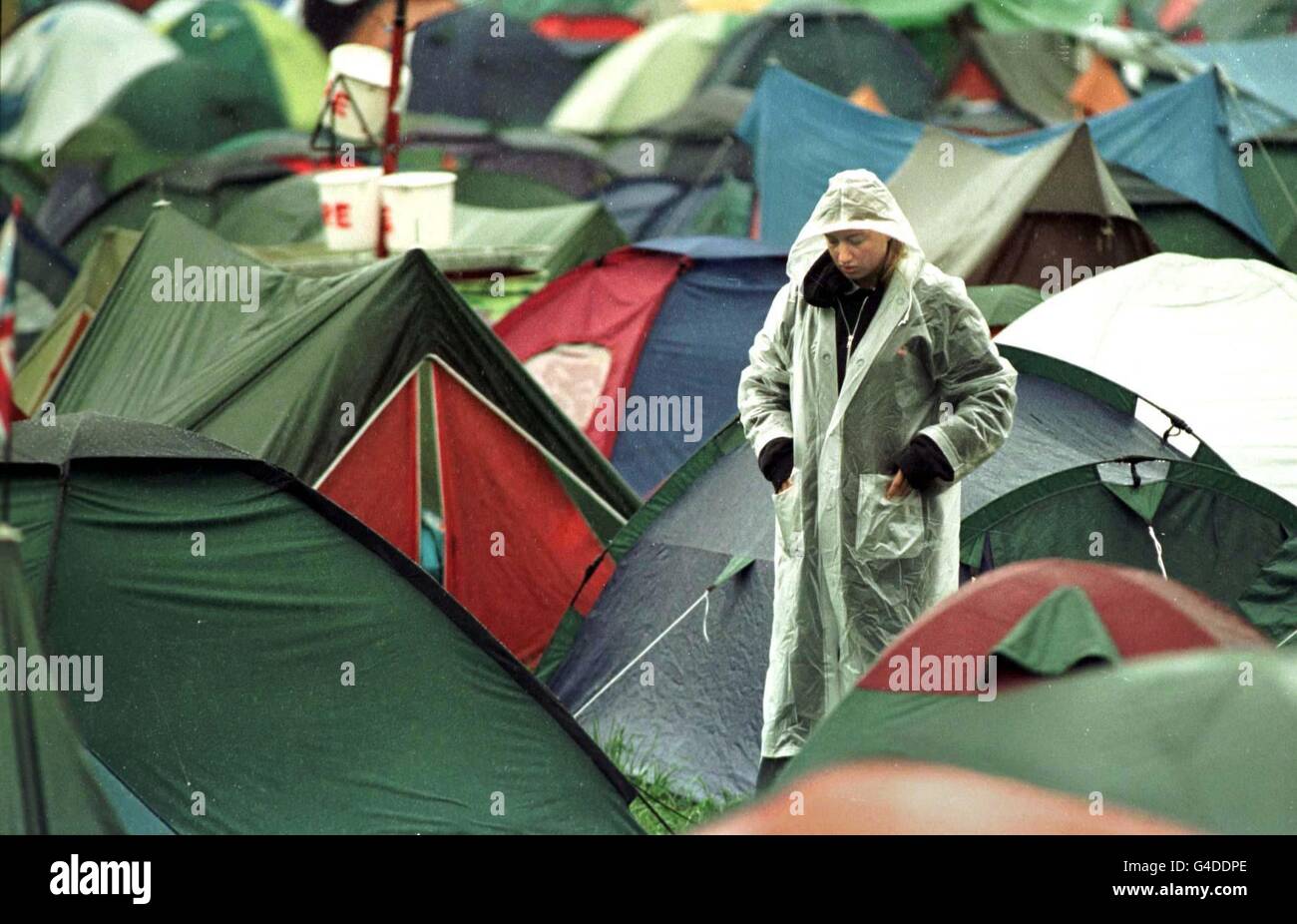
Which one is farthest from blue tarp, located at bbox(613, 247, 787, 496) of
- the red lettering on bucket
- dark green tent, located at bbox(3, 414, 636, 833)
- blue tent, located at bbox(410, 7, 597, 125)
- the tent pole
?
blue tent, located at bbox(410, 7, 597, 125)

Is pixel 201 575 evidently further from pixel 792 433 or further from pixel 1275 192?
pixel 1275 192

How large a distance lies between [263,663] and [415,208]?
177 inches

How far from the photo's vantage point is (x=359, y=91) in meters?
9.73

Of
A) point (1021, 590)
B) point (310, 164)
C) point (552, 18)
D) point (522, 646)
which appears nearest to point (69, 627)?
point (1021, 590)

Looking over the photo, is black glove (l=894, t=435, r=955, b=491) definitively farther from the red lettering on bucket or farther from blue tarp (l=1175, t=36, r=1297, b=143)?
blue tarp (l=1175, t=36, r=1297, b=143)

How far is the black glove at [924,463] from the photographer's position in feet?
15.0

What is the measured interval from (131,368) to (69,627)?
3355 millimetres

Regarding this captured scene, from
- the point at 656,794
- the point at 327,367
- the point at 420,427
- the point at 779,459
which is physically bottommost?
the point at 656,794

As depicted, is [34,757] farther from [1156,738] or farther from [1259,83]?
[1259,83]

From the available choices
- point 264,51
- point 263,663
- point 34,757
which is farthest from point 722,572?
point 264,51

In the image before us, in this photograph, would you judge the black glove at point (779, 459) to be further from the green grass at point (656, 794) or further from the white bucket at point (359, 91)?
the white bucket at point (359, 91)

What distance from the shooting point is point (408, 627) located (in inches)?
189

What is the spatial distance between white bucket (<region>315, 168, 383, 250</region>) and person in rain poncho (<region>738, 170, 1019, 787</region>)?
4337 mm
